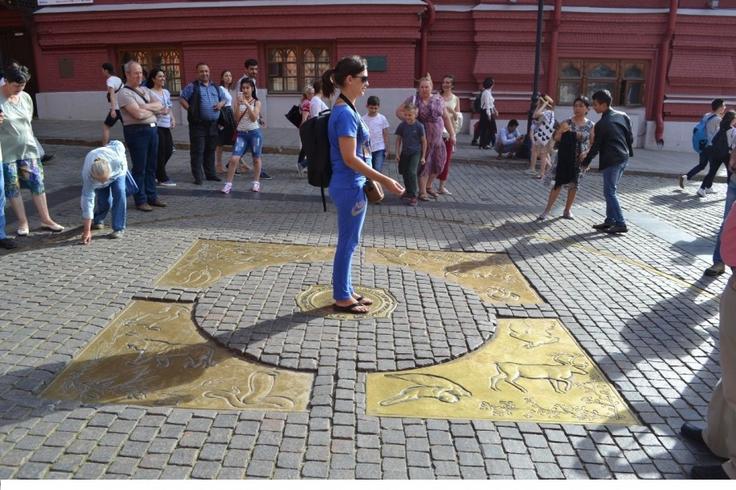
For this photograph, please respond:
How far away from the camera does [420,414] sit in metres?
3.52

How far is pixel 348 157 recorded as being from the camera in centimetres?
432

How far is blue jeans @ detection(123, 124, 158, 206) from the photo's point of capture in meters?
7.81

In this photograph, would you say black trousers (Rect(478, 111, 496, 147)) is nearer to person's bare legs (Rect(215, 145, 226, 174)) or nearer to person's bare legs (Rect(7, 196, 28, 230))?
person's bare legs (Rect(215, 145, 226, 174))

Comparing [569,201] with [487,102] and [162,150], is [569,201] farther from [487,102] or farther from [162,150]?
[487,102]

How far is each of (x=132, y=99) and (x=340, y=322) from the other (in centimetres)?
455

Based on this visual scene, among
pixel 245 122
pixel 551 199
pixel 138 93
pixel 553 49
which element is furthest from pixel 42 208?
pixel 553 49

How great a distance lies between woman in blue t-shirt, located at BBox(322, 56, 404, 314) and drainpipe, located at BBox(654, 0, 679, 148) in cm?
1582

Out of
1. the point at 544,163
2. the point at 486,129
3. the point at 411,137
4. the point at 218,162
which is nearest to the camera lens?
the point at 411,137

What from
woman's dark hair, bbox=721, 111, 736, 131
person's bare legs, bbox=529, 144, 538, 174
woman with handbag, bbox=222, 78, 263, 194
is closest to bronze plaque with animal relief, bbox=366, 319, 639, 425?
woman with handbag, bbox=222, 78, 263, 194

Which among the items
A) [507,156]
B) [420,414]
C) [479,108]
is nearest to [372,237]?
[420,414]

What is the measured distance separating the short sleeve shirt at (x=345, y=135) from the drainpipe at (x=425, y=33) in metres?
13.6

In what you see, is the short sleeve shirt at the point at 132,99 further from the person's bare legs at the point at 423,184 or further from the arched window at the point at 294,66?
the arched window at the point at 294,66

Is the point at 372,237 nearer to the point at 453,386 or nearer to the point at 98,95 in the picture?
the point at 453,386

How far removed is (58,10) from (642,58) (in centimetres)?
1643
